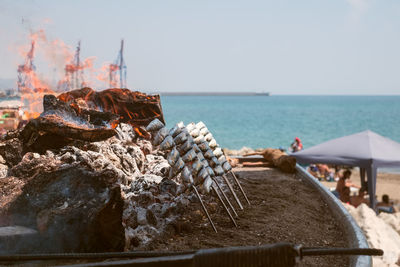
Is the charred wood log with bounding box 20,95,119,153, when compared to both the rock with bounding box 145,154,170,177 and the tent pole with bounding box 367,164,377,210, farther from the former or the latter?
the tent pole with bounding box 367,164,377,210

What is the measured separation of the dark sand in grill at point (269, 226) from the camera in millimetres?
4492

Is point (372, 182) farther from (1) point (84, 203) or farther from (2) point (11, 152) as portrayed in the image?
(1) point (84, 203)

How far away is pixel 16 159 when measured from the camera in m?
5.54

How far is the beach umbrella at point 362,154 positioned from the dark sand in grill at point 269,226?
19.5ft

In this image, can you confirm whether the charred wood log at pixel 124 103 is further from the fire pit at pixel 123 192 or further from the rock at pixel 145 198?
the rock at pixel 145 198

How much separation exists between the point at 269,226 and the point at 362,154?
877 cm

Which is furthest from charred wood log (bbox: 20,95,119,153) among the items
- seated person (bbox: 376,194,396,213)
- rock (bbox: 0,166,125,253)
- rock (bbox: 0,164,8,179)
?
seated person (bbox: 376,194,396,213)

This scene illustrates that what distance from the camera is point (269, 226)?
5.19 meters

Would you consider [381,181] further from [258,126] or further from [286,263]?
[258,126]

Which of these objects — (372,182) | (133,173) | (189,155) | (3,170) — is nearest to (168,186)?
(133,173)

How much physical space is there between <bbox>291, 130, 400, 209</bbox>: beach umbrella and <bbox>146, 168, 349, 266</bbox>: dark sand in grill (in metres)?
5.94

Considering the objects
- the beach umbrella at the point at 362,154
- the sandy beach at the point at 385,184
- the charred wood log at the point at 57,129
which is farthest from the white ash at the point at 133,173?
the sandy beach at the point at 385,184

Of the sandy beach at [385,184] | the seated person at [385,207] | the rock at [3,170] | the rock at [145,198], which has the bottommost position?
the sandy beach at [385,184]

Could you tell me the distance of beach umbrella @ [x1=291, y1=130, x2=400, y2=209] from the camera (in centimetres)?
1262
